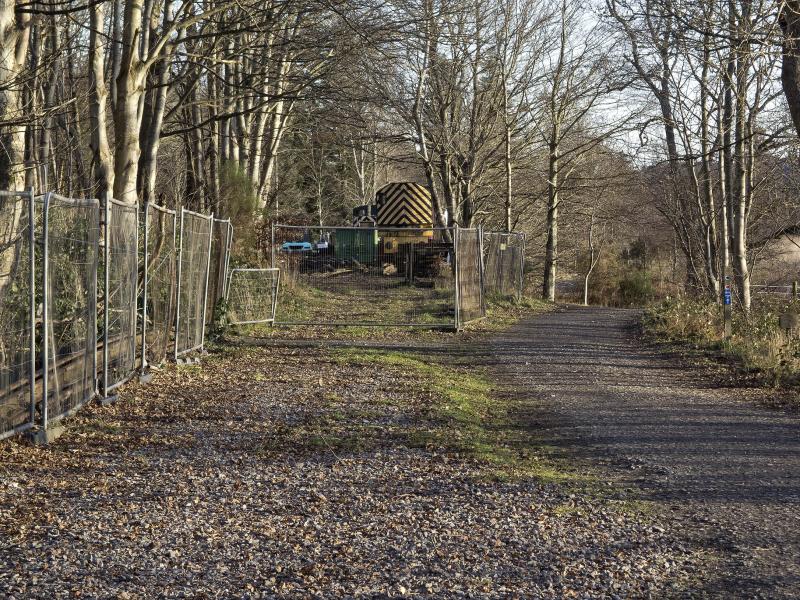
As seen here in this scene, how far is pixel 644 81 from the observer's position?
23.7m

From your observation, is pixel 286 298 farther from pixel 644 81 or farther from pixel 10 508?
pixel 10 508

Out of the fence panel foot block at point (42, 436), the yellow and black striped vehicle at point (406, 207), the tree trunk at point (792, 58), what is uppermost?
the tree trunk at point (792, 58)

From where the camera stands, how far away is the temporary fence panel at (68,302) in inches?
332

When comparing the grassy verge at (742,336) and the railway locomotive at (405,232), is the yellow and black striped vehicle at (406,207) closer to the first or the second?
the railway locomotive at (405,232)

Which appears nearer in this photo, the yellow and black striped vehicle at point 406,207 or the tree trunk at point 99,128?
the tree trunk at point 99,128

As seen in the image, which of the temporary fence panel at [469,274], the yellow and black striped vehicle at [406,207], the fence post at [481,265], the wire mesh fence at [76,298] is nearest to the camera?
the wire mesh fence at [76,298]

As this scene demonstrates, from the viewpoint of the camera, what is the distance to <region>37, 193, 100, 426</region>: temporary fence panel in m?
8.43

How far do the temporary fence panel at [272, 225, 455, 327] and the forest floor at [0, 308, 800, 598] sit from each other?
769 cm

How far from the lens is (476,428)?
32.3ft

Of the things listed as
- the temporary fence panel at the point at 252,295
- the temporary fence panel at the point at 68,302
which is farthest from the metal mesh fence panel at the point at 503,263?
the temporary fence panel at the point at 68,302

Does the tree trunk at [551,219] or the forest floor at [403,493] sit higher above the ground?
the tree trunk at [551,219]

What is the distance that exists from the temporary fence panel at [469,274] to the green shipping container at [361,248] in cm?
191

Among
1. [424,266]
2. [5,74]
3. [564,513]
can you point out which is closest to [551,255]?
[424,266]

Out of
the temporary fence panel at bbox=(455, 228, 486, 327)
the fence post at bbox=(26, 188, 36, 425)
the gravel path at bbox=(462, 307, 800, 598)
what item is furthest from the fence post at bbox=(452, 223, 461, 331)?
the fence post at bbox=(26, 188, 36, 425)
